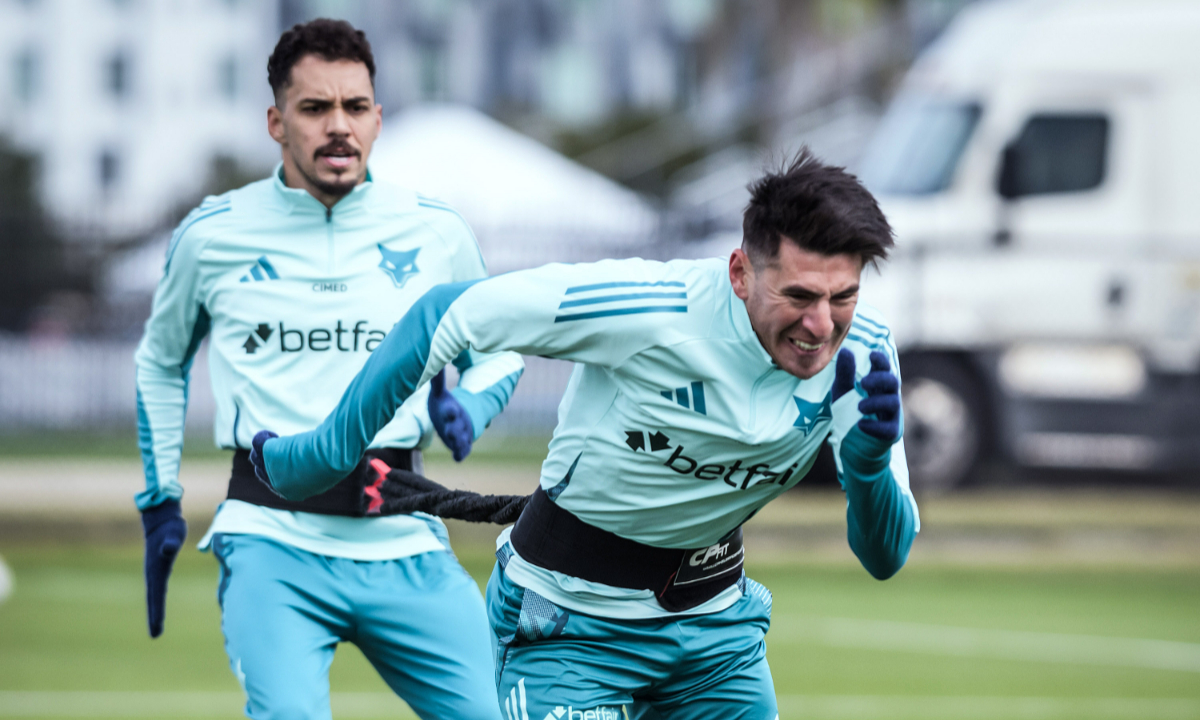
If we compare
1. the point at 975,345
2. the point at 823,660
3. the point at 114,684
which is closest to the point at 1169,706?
the point at 823,660

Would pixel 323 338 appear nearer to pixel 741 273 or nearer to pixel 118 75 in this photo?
pixel 741 273

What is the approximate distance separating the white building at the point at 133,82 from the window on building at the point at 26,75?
0.13ft

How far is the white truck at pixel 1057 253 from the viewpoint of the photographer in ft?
47.4

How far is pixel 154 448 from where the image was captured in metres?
4.75

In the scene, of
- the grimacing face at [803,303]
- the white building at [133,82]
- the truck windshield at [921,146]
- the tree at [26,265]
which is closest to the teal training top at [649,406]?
the grimacing face at [803,303]

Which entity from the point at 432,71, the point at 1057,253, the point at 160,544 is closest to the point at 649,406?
the point at 160,544

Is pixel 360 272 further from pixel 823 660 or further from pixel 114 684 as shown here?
pixel 823 660

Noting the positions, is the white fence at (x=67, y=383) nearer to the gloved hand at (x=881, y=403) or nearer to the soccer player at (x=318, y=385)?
the soccer player at (x=318, y=385)

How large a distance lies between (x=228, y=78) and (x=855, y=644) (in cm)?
5755

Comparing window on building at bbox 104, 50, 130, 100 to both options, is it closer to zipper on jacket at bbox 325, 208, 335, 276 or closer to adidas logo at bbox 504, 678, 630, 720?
zipper on jacket at bbox 325, 208, 335, 276

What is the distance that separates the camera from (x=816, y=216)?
10.8ft

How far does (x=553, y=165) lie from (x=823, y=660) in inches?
558

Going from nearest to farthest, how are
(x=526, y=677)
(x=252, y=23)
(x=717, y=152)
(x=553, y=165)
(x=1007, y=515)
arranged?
(x=526, y=677)
(x=1007, y=515)
(x=553, y=165)
(x=717, y=152)
(x=252, y=23)

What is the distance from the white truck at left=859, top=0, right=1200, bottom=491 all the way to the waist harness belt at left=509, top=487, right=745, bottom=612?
10.9 m
